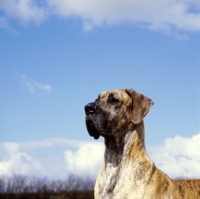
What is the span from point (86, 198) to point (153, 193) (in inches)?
1013

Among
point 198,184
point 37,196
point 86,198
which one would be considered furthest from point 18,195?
point 198,184

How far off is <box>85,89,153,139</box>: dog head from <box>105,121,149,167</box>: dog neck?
13cm

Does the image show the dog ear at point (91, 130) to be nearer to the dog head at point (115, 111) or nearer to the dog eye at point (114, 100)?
the dog head at point (115, 111)

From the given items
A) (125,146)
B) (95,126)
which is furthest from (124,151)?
(95,126)

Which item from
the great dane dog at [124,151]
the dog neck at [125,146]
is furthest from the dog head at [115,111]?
the dog neck at [125,146]

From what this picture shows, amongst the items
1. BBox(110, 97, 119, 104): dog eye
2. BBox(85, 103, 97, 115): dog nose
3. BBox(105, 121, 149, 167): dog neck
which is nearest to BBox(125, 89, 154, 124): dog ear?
BBox(105, 121, 149, 167): dog neck

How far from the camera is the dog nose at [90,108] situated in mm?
7695

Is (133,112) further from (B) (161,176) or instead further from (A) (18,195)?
(A) (18,195)

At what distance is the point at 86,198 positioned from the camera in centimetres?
3241

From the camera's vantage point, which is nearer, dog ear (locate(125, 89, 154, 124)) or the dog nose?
Result: the dog nose

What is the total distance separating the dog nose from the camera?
A: 25.2ft

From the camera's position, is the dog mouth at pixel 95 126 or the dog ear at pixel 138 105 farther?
the dog ear at pixel 138 105

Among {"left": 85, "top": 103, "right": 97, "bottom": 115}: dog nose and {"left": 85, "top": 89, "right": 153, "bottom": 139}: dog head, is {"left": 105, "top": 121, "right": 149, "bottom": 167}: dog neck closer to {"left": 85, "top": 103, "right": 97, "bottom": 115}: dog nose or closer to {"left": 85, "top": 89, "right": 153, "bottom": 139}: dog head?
{"left": 85, "top": 89, "right": 153, "bottom": 139}: dog head

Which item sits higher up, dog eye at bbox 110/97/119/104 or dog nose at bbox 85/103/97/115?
dog eye at bbox 110/97/119/104
